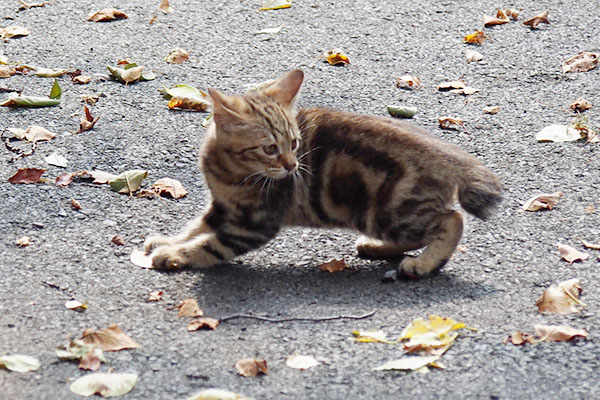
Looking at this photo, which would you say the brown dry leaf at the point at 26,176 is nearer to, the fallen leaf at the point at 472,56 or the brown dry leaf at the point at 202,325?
the brown dry leaf at the point at 202,325

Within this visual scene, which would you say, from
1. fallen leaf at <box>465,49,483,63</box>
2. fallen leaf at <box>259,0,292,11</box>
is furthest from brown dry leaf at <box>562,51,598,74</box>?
fallen leaf at <box>259,0,292,11</box>

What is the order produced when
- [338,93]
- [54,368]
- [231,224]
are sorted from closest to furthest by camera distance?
[54,368]
[231,224]
[338,93]

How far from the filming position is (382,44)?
8109mm

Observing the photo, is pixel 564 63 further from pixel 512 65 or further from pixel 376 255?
pixel 376 255

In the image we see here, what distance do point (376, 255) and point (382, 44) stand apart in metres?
3.39

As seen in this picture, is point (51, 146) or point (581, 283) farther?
point (51, 146)

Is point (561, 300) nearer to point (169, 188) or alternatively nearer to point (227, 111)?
point (227, 111)

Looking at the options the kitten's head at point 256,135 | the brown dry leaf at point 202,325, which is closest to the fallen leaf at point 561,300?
the kitten's head at point 256,135

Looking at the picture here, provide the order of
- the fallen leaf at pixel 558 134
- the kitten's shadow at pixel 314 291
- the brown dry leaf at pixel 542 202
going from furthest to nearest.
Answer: the fallen leaf at pixel 558 134, the brown dry leaf at pixel 542 202, the kitten's shadow at pixel 314 291

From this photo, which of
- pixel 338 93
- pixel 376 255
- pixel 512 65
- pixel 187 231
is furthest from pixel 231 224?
pixel 512 65

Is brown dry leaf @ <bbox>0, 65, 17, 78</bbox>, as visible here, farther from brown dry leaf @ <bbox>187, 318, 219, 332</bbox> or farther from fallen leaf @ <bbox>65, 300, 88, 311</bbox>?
brown dry leaf @ <bbox>187, 318, 219, 332</bbox>

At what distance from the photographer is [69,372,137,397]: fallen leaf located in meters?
3.62

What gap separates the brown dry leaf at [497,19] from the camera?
8484mm

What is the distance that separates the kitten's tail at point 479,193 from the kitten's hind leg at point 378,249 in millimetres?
471
